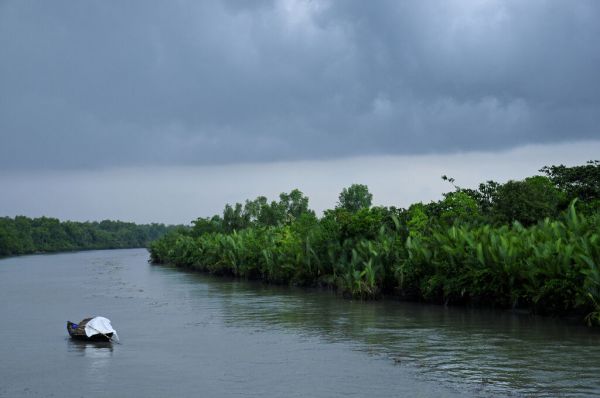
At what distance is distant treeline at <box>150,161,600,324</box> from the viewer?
65.8 ft

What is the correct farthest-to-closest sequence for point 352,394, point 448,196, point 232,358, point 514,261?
point 448,196, point 514,261, point 232,358, point 352,394

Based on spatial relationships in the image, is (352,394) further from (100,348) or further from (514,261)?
(514,261)

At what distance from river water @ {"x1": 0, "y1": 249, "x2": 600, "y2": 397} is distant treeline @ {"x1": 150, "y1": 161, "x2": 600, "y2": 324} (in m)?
0.91

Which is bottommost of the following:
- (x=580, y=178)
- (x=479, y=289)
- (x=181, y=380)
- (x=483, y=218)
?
(x=181, y=380)

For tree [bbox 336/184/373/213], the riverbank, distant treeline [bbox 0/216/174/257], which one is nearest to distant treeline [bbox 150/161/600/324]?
the riverbank

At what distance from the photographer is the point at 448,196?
33.3 meters

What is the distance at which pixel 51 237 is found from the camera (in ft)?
493

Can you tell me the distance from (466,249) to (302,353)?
1014 cm

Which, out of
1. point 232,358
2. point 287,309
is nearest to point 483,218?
point 287,309

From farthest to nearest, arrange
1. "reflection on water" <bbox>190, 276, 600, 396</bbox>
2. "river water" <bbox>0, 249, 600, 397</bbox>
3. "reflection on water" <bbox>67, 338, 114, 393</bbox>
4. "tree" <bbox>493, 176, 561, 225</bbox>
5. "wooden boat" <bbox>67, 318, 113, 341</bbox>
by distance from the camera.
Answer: "tree" <bbox>493, 176, 561, 225</bbox> → "wooden boat" <bbox>67, 318, 113, 341</bbox> → "reflection on water" <bbox>67, 338, 114, 393</bbox> → "reflection on water" <bbox>190, 276, 600, 396</bbox> → "river water" <bbox>0, 249, 600, 397</bbox>

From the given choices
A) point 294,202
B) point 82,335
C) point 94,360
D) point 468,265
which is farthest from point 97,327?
point 294,202

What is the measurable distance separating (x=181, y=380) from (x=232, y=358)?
2.40 meters

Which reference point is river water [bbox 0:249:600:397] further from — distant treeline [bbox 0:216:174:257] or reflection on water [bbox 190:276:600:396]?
distant treeline [bbox 0:216:174:257]

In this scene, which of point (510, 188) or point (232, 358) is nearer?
point (232, 358)
